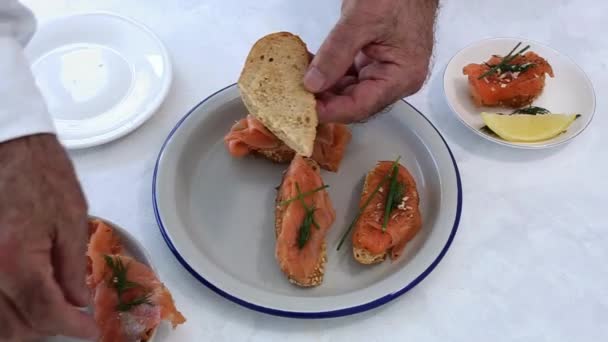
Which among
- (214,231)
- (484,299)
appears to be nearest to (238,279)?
(214,231)

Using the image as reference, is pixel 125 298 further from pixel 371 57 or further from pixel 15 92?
pixel 371 57

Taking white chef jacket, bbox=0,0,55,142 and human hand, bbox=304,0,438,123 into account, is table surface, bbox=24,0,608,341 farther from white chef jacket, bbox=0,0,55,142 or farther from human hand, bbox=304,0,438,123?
white chef jacket, bbox=0,0,55,142

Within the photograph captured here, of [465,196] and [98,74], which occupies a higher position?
[98,74]

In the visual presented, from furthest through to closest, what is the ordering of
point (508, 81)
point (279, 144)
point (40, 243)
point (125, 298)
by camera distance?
1. point (508, 81)
2. point (279, 144)
3. point (125, 298)
4. point (40, 243)

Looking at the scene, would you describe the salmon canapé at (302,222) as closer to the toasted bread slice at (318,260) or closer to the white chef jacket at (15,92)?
the toasted bread slice at (318,260)

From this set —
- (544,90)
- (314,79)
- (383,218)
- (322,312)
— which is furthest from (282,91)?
(544,90)

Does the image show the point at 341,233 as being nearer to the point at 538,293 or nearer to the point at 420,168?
the point at 420,168

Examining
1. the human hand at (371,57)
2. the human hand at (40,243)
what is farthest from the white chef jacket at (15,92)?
the human hand at (371,57)

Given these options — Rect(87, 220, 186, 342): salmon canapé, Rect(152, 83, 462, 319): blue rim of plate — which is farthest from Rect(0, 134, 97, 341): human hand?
Rect(152, 83, 462, 319): blue rim of plate
